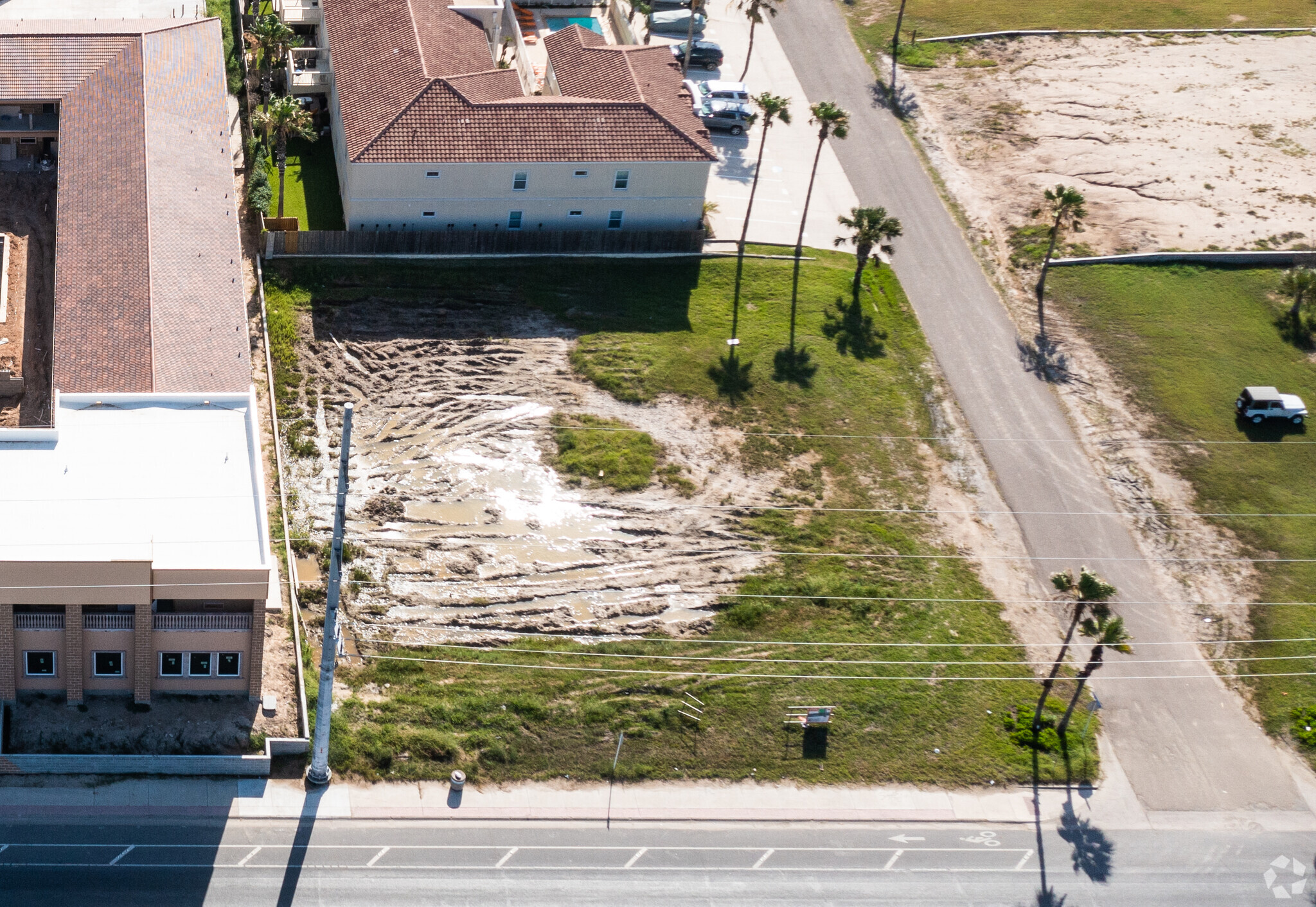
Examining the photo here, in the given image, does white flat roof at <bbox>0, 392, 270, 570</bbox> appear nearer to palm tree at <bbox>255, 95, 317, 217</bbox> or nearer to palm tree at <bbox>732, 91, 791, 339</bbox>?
palm tree at <bbox>255, 95, 317, 217</bbox>

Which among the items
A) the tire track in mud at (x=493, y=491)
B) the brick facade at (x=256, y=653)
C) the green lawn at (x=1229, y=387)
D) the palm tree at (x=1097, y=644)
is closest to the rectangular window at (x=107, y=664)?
the brick facade at (x=256, y=653)

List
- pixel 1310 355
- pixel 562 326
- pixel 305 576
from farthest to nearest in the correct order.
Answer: pixel 1310 355 < pixel 562 326 < pixel 305 576

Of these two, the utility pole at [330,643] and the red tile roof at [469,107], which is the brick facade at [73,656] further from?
the red tile roof at [469,107]

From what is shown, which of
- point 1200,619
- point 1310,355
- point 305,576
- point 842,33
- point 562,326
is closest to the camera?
point 305,576

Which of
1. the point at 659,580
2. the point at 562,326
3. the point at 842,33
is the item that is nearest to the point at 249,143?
the point at 562,326

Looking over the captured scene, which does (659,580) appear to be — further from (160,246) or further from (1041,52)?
(1041,52)

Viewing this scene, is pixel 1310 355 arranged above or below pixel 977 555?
above
